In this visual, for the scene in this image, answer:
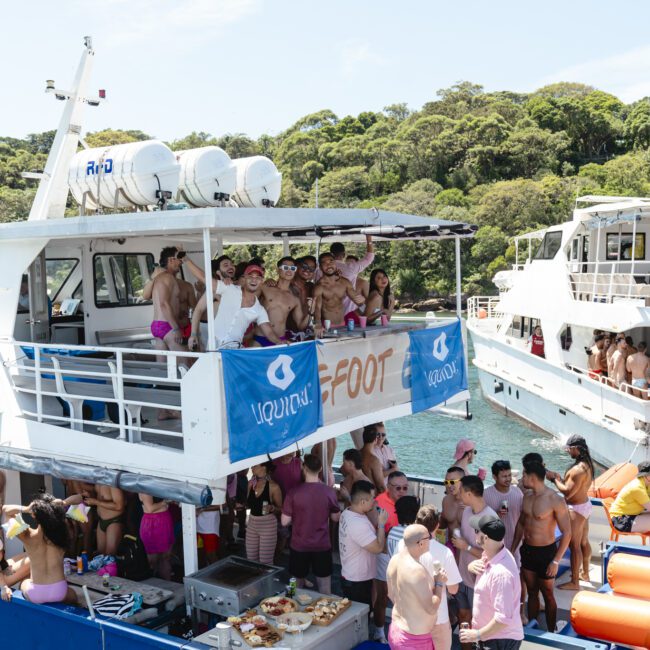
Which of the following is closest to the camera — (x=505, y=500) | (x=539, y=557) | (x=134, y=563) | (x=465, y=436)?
(x=539, y=557)

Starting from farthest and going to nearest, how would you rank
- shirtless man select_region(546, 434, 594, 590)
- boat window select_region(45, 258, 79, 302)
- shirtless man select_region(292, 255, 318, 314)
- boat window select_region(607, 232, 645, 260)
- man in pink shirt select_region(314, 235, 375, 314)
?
boat window select_region(607, 232, 645, 260) → boat window select_region(45, 258, 79, 302) → man in pink shirt select_region(314, 235, 375, 314) → shirtless man select_region(292, 255, 318, 314) → shirtless man select_region(546, 434, 594, 590)

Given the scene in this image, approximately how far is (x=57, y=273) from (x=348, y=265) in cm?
384

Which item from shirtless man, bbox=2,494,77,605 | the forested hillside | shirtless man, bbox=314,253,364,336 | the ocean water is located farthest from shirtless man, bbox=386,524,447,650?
the forested hillside

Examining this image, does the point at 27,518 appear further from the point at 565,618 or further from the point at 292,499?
the point at 565,618

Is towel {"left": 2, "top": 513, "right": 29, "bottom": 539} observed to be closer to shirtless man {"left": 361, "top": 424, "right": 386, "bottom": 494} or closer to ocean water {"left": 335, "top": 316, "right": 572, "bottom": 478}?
shirtless man {"left": 361, "top": 424, "right": 386, "bottom": 494}

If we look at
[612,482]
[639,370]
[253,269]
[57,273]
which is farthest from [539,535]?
[639,370]

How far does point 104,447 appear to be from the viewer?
7539 mm

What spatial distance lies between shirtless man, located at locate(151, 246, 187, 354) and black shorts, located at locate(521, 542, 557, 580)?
4.29 meters

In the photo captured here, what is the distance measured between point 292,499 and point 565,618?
3.10 meters

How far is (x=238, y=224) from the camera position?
21.9 feet

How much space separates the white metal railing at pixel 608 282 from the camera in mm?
19250

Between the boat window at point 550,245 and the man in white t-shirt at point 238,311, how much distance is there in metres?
18.1

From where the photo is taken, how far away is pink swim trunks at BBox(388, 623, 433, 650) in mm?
5730

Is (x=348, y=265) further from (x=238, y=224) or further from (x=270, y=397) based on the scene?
(x=238, y=224)
